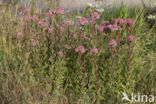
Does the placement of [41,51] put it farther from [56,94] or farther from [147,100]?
[147,100]

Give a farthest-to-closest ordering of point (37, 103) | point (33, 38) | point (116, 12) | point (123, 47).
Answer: point (116, 12) → point (33, 38) → point (123, 47) → point (37, 103)

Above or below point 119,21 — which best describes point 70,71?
below

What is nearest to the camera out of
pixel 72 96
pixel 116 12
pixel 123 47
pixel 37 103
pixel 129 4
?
pixel 37 103

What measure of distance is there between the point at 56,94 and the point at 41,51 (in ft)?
2.18

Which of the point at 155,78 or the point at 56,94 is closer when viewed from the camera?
the point at 56,94

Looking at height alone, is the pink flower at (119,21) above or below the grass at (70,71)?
above

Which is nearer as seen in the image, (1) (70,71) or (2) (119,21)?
(2) (119,21)

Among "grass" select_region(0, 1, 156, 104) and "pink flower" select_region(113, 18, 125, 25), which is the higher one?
"pink flower" select_region(113, 18, 125, 25)

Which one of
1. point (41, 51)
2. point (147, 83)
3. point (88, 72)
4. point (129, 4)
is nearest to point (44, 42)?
point (41, 51)

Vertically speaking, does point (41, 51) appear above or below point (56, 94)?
above

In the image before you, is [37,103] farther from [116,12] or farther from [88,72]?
[116,12]

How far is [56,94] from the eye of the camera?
3473 mm

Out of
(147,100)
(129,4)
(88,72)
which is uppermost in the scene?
(129,4)

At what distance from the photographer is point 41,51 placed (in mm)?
3807
